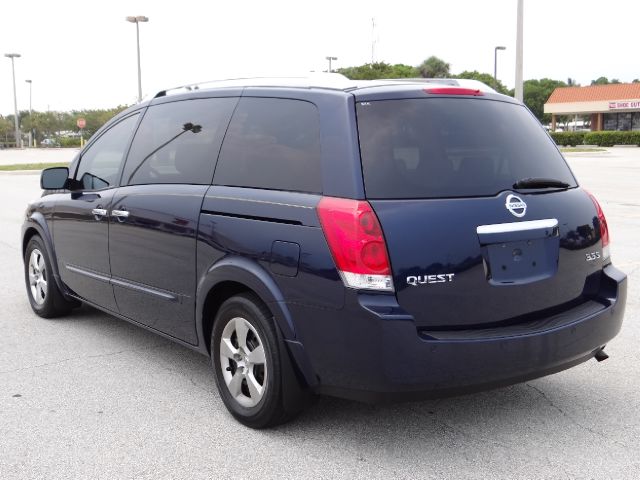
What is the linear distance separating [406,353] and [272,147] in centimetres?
134

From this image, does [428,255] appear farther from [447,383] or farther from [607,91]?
[607,91]

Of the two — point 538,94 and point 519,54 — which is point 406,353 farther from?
point 538,94

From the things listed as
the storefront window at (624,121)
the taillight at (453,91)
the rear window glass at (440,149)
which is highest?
the storefront window at (624,121)

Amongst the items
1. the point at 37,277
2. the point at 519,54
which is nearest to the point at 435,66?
the point at 519,54

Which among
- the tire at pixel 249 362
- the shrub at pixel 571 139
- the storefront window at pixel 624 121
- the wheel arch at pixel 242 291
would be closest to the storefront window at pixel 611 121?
the storefront window at pixel 624 121

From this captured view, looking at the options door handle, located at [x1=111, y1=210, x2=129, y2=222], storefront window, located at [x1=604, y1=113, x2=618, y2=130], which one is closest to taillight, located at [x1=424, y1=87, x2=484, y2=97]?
door handle, located at [x1=111, y1=210, x2=129, y2=222]

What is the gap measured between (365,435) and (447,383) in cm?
69

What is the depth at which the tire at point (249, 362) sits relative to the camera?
3.70 meters

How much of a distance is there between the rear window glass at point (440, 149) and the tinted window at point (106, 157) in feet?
Answer: 7.49

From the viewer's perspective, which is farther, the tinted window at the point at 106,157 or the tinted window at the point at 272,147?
the tinted window at the point at 106,157

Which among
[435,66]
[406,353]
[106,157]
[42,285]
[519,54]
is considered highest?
[435,66]

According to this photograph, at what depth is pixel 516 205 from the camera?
360 cm

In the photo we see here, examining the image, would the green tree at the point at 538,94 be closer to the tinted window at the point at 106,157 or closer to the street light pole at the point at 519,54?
the street light pole at the point at 519,54

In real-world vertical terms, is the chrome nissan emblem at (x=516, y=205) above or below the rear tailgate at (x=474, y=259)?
above
